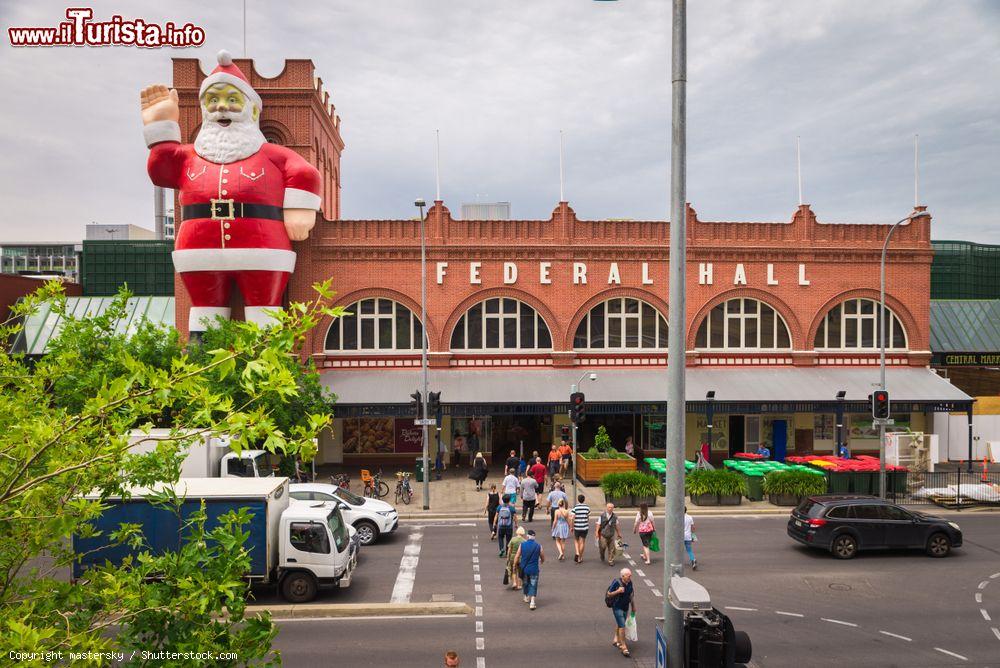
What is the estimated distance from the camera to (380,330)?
1214 inches

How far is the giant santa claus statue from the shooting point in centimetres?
2617

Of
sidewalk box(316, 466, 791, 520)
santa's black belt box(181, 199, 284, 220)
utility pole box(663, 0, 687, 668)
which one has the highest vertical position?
santa's black belt box(181, 199, 284, 220)

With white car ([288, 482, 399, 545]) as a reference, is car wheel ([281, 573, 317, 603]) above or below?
below

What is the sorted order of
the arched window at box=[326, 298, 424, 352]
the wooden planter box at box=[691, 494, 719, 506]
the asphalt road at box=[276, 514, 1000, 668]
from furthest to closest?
the arched window at box=[326, 298, 424, 352] < the wooden planter box at box=[691, 494, 719, 506] < the asphalt road at box=[276, 514, 1000, 668]

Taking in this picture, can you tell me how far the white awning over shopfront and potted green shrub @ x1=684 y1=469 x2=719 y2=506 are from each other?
5255mm

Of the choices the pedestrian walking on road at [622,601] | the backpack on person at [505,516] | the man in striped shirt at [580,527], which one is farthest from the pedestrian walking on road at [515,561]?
the pedestrian walking on road at [622,601]

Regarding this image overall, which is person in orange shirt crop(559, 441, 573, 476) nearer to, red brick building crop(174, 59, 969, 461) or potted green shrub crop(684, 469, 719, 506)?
red brick building crop(174, 59, 969, 461)

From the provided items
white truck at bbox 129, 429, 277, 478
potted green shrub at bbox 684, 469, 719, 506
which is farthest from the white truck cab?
potted green shrub at bbox 684, 469, 719, 506

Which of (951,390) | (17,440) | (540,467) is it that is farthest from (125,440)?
(951,390)

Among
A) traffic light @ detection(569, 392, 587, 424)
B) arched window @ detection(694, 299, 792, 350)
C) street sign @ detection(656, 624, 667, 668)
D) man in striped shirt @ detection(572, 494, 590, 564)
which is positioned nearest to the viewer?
street sign @ detection(656, 624, 667, 668)

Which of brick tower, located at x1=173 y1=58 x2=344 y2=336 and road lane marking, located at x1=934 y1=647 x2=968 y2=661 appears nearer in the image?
road lane marking, located at x1=934 y1=647 x2=968 y2=661

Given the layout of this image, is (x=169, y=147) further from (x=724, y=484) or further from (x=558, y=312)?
(x=724, y=484)

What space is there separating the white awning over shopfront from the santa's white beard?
31.2 ft

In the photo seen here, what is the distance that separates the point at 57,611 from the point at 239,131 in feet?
80.9
